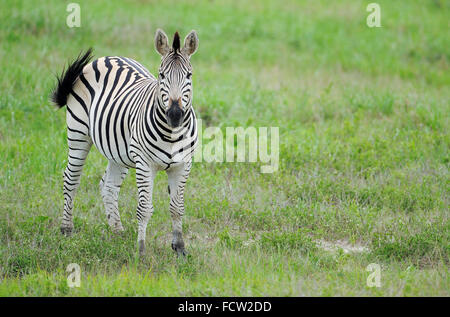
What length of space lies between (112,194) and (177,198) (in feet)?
3.72

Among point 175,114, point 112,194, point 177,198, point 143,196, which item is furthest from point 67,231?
point 175,114

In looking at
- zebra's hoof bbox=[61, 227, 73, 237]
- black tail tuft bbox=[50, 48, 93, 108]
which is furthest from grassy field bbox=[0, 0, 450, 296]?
black tail tuft bbox=[50, 48, 93, 108]

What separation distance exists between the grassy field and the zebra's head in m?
1.58

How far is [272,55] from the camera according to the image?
532 inches

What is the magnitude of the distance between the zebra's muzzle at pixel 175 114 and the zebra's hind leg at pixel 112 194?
1867mm

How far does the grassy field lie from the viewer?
557 cm

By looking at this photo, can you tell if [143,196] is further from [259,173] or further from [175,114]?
[259,173]

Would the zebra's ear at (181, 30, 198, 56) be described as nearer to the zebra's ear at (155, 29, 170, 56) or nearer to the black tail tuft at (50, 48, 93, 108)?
the zebra's ear at (155, 29, 170, 56)

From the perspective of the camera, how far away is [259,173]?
27.0ft

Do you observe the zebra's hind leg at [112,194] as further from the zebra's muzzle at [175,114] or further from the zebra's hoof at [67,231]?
the zebra's muzzle at [175,114]
